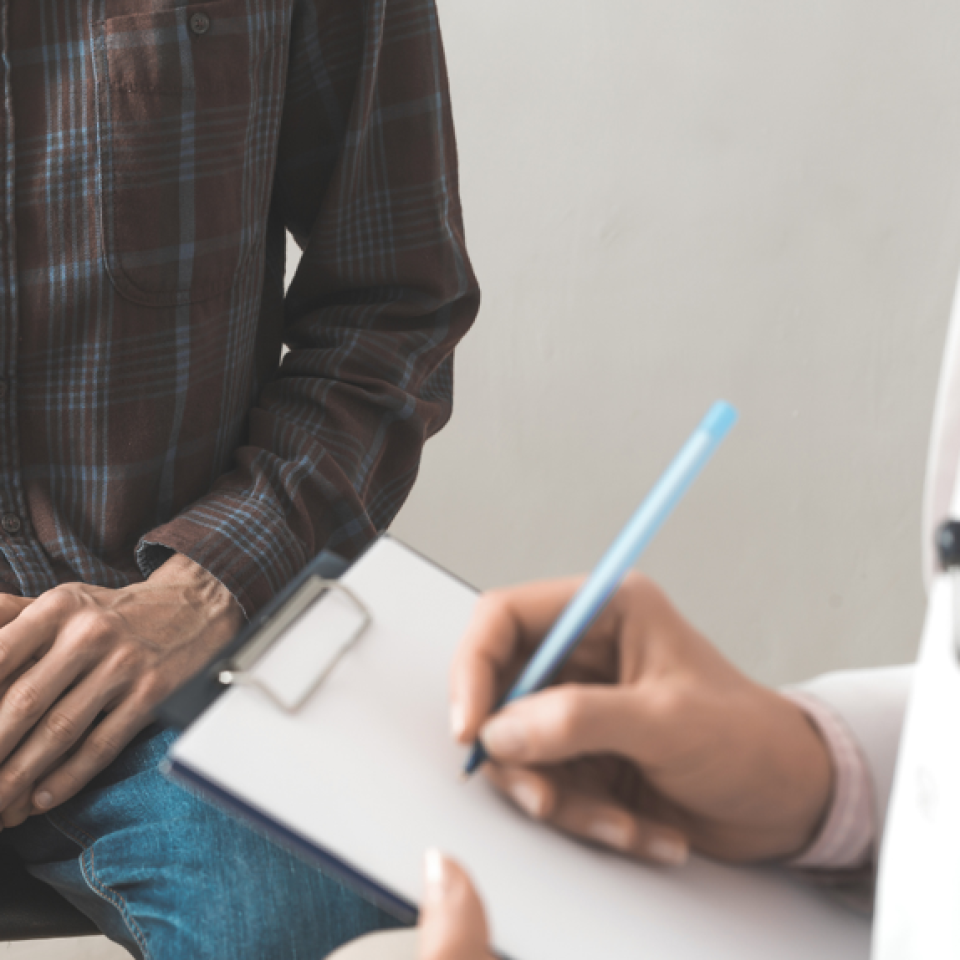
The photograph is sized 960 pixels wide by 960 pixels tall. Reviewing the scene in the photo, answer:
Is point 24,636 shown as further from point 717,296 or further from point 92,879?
point 717,296

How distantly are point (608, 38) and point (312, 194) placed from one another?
585 millimetres

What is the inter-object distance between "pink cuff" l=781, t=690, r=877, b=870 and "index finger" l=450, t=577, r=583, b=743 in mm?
114

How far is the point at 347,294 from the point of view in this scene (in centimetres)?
75

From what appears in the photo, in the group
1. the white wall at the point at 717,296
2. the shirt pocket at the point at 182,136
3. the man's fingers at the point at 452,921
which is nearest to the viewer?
the man's fingers at the point at 452,921

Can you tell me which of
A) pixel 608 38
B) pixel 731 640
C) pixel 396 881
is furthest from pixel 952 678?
pixel 731 640

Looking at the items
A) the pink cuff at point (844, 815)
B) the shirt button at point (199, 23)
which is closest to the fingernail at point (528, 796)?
the pink cuff at point (844, 815)

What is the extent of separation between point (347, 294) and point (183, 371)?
0.52ft

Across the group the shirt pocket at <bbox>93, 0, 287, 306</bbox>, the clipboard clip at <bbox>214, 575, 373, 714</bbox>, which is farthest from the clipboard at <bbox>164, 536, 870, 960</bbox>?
the shirt pocket at <bbox>93, 0, 287, 306</bbox>

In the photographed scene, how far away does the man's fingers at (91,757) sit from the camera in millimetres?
557

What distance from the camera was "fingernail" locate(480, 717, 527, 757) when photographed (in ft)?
1.01

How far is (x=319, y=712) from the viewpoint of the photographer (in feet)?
1.07

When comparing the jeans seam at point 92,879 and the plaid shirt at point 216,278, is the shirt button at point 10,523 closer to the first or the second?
the plaid shirt at point 216,278

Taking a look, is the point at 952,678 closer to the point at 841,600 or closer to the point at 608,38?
the point at 608,38

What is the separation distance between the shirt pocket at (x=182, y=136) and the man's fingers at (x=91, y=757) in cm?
26
